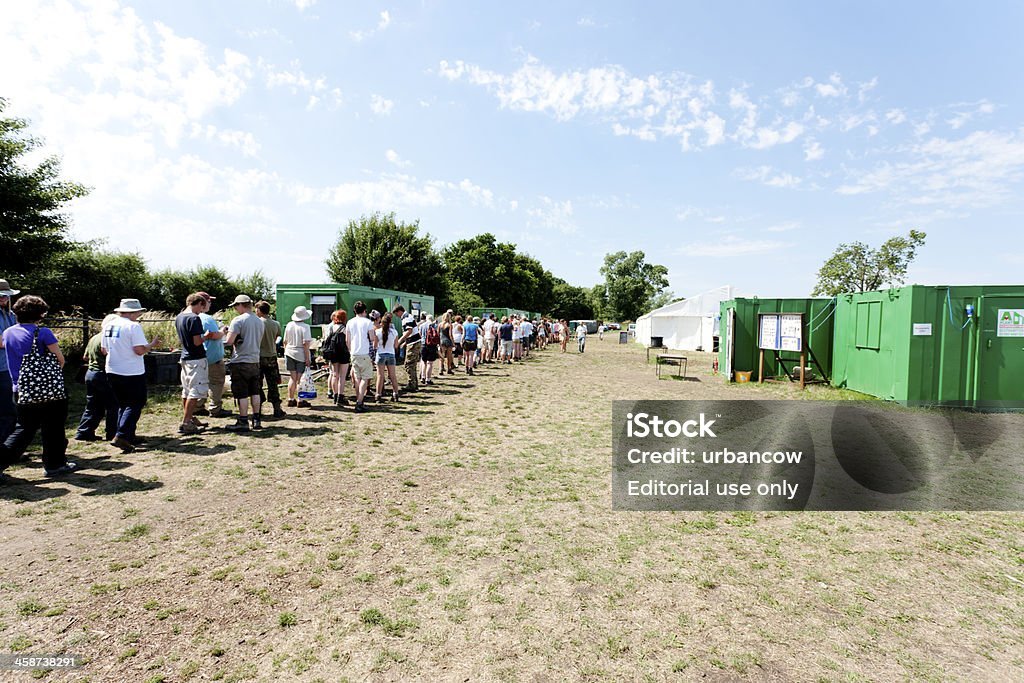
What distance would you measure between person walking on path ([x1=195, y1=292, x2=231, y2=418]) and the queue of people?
15 millimetres

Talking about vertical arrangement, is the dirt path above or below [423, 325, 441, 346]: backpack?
below

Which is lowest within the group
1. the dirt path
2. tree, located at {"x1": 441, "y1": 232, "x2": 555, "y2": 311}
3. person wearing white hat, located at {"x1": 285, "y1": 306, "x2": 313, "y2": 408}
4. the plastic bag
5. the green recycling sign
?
the dirt path

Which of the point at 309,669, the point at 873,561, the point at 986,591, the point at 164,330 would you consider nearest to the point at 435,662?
the point at 309,669

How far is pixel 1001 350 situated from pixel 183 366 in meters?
14.6

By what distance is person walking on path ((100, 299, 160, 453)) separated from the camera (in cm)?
580

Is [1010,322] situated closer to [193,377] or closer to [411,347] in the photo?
[411,347]

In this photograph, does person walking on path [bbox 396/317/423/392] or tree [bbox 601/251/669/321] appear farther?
tree [bbox 601/251/669/321]

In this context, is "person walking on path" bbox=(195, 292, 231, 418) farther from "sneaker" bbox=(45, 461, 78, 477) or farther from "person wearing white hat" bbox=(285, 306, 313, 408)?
"sneaker" bbox=(45, 461, 78, 477)

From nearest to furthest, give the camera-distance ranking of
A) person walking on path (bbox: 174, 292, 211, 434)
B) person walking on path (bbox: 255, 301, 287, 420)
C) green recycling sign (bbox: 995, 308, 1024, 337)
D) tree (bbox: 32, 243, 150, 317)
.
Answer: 1. person walking on path (bbox: 174, 292, 211, 434)
2. person walking on path (bbox: 255, 301, 287, 420)
3. green recycling sign (bbox: 995, 308, 1024, 337)
4. tree (bbox: 32, 243, 150, 317)

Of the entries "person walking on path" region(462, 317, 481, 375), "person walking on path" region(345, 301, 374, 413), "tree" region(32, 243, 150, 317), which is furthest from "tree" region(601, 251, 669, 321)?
"person walking on path" region(345, 301, 374, 413)

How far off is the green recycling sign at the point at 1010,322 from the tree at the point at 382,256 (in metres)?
33.1

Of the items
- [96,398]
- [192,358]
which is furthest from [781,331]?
[96,398]

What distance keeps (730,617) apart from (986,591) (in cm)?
185

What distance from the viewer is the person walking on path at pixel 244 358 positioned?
280 inches
